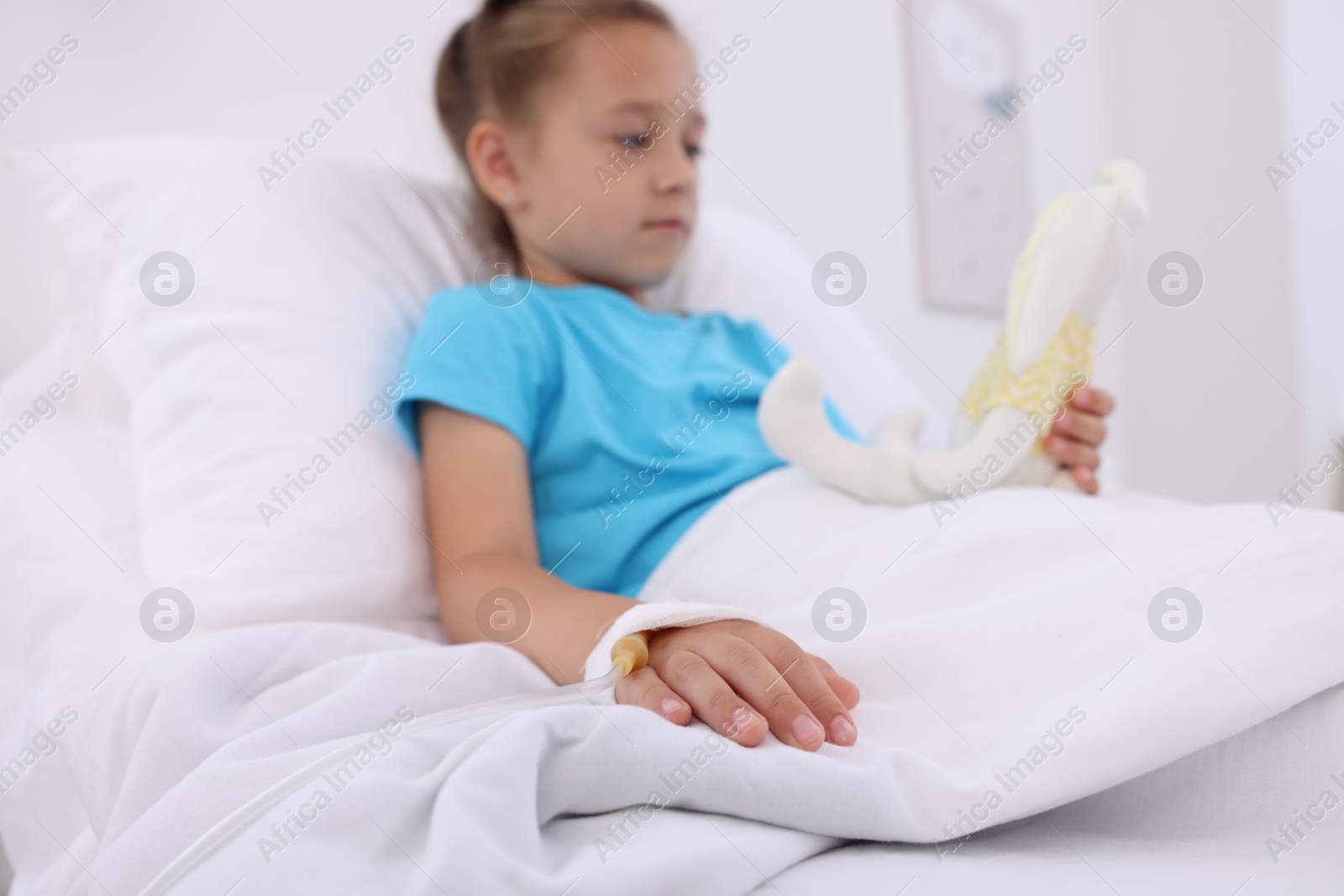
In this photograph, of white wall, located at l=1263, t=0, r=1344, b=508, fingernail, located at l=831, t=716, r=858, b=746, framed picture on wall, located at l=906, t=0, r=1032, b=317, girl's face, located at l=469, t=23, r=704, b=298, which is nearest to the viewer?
fingernail, located at l=831, t=716, r=858, b=746

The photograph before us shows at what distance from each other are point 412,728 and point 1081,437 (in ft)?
2.13

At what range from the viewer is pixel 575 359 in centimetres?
94

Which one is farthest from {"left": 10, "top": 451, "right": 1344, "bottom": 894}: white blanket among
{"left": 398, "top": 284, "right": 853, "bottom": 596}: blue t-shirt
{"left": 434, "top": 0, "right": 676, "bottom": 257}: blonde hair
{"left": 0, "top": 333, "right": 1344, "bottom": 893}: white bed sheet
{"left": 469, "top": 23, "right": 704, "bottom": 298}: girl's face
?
{"left": 434, "top": 0, "right": 676, "bottom": 257}: blonde hair

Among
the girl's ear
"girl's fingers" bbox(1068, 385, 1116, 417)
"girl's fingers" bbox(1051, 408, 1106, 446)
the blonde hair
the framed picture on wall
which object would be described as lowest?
"girl's fingers" bbox(1051, 408, 1106, 446)

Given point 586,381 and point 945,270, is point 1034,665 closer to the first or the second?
point 586,381

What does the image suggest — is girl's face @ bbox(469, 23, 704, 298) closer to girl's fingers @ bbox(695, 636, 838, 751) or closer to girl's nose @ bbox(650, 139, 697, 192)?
girl's nose @ bbox(650, 139, 697, 192)

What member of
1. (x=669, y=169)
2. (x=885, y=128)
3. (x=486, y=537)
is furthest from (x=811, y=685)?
(x=885, y=128)

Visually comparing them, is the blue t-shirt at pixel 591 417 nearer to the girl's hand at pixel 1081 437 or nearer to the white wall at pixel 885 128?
the girl's hand at pixel 1081 437

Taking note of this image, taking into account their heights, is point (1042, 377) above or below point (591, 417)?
above

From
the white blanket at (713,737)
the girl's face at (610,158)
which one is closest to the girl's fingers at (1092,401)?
the white blanket at (713,737)

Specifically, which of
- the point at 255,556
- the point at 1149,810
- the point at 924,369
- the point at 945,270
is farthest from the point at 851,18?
the point at 1149,810

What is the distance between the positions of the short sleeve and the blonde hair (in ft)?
0.72

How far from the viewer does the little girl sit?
0.79m

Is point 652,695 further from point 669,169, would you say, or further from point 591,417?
point 669,169
